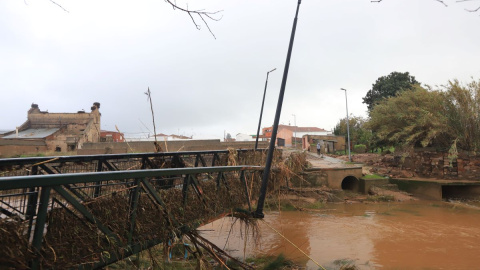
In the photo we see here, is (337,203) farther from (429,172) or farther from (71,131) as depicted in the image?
(71,131)

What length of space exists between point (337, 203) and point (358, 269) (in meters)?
10.9

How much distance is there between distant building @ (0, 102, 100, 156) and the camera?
29770 millimetres

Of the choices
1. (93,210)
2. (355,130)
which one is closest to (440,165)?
(93,210)

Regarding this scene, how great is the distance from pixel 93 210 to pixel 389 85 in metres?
51.5

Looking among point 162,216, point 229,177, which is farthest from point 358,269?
point 162,216

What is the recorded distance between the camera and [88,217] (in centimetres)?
286

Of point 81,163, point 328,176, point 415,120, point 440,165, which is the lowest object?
point 328,176

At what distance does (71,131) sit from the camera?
1406 inches

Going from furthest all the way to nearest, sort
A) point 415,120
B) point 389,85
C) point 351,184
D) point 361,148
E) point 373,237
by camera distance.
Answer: point 389,85 < point 361,148 < point 351,184 < point 415,120 < point 373,237

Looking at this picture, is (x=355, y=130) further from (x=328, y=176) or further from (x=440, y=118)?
(x=328, y=176)

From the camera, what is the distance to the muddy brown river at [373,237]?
29.6 ft

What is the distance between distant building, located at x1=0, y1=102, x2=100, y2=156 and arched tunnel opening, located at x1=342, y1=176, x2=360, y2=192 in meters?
28.3

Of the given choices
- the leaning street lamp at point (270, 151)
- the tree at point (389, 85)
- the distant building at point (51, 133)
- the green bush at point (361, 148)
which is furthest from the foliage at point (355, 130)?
the leaning street lamp at point (270, 151)

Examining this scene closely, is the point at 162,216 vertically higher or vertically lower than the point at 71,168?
lower
